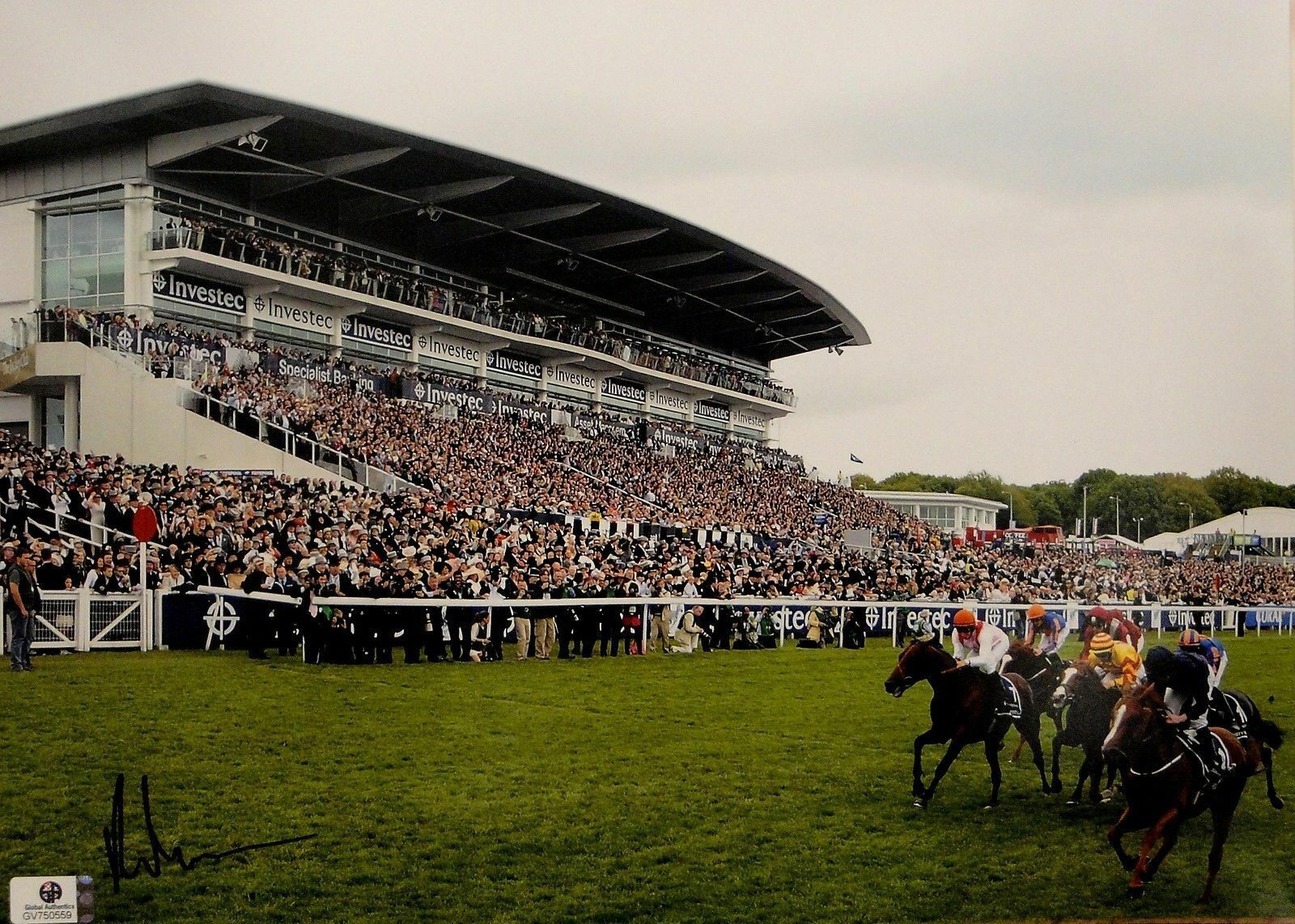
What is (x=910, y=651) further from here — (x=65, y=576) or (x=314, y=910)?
(x=65, y=576)

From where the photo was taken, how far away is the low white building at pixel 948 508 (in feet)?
21.5

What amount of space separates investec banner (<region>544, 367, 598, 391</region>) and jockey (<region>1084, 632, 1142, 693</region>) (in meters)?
8.95

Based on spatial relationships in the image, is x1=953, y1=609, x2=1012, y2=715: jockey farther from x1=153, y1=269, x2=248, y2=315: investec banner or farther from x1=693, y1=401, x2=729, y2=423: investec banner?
x1=153, y1=269, x2=248, y2=315: investec banner

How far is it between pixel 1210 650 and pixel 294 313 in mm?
13317

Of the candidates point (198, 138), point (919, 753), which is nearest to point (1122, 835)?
point (919, 753)

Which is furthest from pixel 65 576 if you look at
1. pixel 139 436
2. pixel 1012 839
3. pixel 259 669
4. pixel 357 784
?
pixel 1012 839

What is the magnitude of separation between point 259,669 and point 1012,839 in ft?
14.5

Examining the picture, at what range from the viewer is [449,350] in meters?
19.4

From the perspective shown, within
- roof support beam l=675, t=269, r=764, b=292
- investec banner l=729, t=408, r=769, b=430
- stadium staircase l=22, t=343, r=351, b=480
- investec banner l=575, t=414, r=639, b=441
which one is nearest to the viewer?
roof support beam l=675, t=269, r=764, b=292

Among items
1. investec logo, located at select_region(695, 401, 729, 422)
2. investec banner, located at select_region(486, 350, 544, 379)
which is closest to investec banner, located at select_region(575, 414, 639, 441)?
investec banner, located at select_region(486, 350, 544, 379)

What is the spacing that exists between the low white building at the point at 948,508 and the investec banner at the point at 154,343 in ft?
15.0

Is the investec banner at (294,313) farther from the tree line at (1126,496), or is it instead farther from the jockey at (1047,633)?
the jockey at (1047,633)

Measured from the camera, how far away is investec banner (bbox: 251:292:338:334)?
50.9ft
